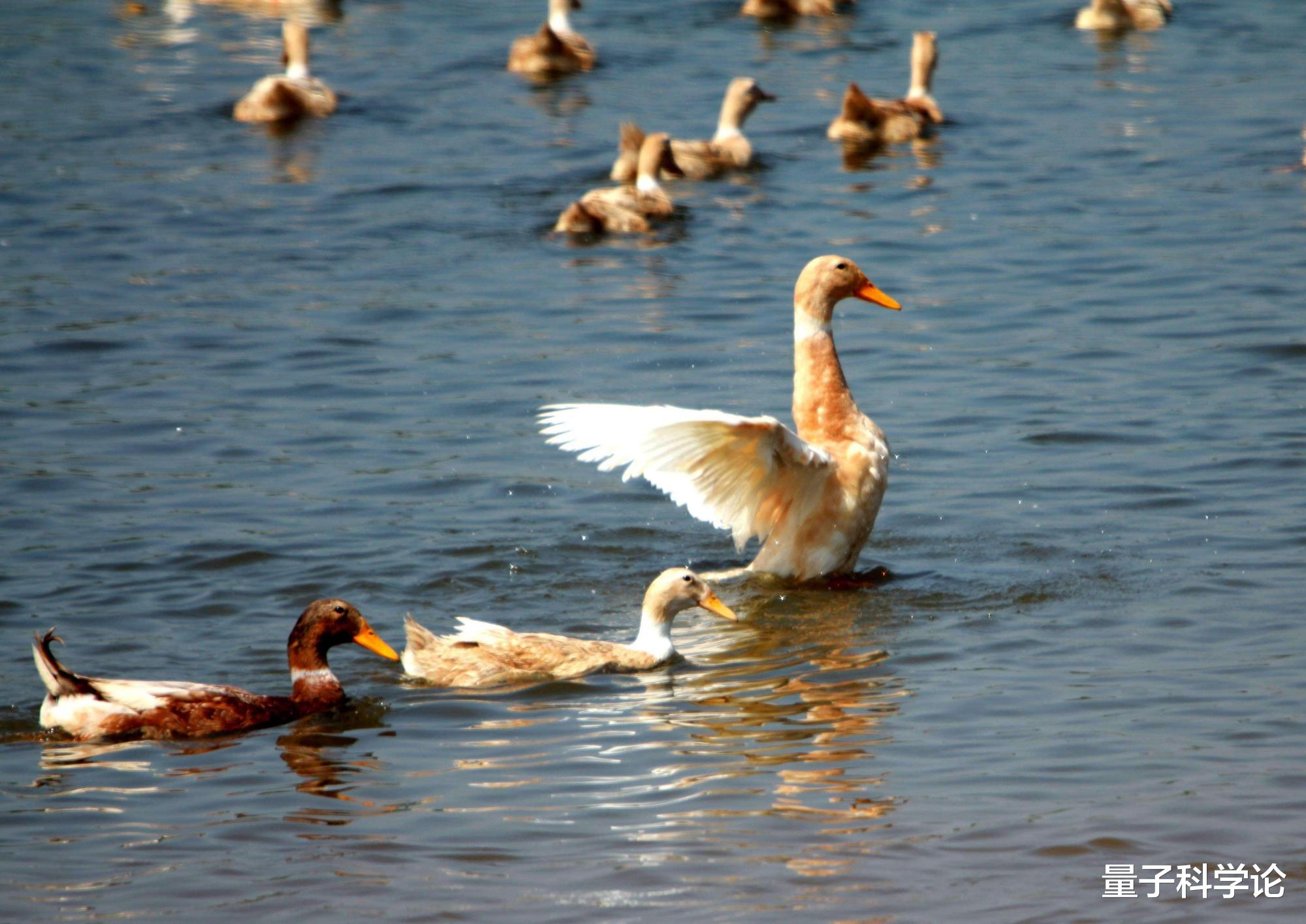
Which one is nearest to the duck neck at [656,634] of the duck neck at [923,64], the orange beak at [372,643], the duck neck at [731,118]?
the orange beak at [372,643]

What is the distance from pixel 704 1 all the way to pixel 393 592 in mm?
18095

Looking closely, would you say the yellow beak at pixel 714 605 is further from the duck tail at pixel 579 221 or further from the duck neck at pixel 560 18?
the duck neck at pixel 560 18

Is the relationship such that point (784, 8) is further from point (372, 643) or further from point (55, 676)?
point (55, 676)

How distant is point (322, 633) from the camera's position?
302 inches

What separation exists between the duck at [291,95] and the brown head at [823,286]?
11.3 metres

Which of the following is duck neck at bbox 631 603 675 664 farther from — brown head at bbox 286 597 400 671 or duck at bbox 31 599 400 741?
duck at bbox 31 599 400 741

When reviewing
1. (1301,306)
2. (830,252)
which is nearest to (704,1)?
(830,252)

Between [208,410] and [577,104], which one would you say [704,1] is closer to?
[577,104]

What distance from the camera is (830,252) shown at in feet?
49.7

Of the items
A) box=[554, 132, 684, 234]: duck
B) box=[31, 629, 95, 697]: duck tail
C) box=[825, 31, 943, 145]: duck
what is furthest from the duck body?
box=[31, 629, 95, 697]: duck tail

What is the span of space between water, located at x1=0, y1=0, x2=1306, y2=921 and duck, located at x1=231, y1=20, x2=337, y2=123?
1.17ft

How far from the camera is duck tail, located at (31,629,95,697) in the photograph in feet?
23.2

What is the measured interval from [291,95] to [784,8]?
24.5 ft

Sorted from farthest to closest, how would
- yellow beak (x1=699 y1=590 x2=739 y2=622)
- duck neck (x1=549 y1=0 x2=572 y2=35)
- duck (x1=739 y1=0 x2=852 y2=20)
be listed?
duck (x1=739 y1=0 x2=852 y2=20), duck neck (x1=549 y1=0 x2=572 y2=35), yellow beak (x1=699 y1=590 x2=739 y2=622)
